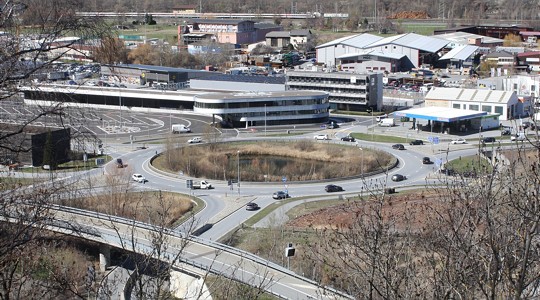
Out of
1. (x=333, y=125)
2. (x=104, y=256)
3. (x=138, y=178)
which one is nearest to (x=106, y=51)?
(x=104, y=256)

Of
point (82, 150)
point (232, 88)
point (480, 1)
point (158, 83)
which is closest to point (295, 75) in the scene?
point (232, 88)

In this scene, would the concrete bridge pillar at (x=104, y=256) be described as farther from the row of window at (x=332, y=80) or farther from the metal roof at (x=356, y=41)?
the metal roof at (x=356, y=41)

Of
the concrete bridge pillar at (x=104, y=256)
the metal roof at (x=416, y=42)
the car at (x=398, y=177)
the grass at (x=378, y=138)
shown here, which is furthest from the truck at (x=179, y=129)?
the metal roof at (x=416, y=42)

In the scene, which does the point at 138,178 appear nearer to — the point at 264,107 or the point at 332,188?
the point at 332,188

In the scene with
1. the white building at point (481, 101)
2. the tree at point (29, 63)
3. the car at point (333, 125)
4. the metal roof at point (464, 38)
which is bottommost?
the car at point (333, 125)

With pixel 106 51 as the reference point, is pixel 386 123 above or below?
below
